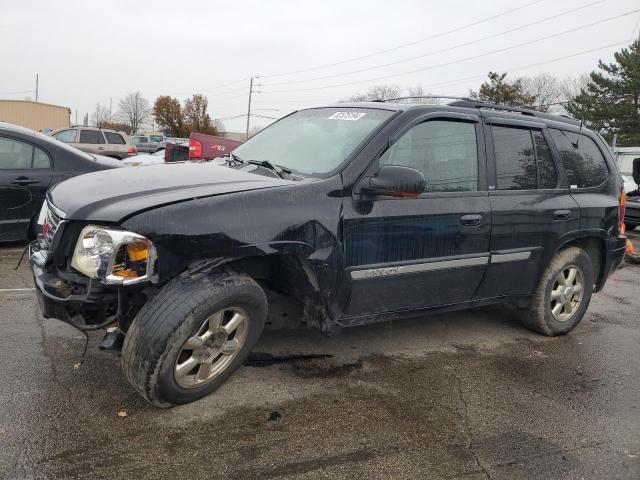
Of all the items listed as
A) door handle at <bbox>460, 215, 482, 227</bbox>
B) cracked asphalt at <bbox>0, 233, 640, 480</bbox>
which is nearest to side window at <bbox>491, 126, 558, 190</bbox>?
door handle at <bbox>460, 215, 482, 227</bbox>

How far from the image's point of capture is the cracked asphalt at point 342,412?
264 cm

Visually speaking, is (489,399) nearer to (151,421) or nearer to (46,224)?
(151,421)

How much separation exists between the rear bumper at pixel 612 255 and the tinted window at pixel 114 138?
19226 mm

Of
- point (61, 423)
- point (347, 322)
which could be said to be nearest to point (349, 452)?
point (347, 322)

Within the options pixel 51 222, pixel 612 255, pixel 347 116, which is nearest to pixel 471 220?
pixel 347 116

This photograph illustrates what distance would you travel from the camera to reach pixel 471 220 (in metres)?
3.80

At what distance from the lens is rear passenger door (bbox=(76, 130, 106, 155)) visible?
20.0m

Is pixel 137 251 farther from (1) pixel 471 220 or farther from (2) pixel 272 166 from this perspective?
(1) pixel 471 220

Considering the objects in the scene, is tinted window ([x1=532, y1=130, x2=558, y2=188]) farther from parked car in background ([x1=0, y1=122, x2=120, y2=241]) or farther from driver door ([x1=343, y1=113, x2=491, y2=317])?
parked car in background ([x1=0, y1=122, x2=120, y2=241])

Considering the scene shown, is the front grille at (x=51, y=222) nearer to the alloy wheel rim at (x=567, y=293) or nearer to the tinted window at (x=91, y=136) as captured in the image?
the alloy wheel rim at (x=567, y=293)

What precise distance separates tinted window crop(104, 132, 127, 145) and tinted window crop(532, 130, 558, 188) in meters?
19.1

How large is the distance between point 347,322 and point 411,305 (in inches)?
20.4

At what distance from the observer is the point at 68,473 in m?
2.46

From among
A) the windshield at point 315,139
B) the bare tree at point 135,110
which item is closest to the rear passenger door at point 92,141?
the windshield at point 315,139
